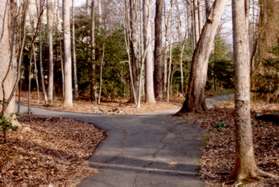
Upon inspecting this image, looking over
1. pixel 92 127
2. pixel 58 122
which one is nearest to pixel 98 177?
pixel 92 127

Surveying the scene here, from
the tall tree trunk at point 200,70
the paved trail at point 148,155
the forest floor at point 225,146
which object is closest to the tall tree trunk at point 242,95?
the forest floor at point 225,146

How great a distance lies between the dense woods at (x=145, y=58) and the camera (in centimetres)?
763

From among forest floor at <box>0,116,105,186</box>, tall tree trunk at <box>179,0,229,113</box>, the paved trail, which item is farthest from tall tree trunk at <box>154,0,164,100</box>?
forest floor at <box>0,116,105,186</box>

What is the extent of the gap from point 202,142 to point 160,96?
49.5 feet

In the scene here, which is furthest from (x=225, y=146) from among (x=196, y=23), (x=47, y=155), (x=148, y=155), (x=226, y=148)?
(x=196, y=23)

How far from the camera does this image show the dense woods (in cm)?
763

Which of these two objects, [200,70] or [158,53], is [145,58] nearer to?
[158,53]

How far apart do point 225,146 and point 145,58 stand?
13485mm

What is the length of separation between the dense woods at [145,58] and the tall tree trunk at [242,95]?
16 mm

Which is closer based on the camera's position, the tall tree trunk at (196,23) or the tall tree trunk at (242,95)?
the tall tree trunk at (242,95)

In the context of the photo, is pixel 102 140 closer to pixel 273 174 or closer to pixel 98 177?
pixel 98 177

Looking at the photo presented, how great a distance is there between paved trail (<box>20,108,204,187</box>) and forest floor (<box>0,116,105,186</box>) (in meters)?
0.38

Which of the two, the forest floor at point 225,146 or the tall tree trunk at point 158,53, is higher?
the tall tree trunk at point 158,53

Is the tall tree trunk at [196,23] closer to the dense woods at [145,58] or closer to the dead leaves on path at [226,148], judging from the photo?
the dense woods at [145,58]
